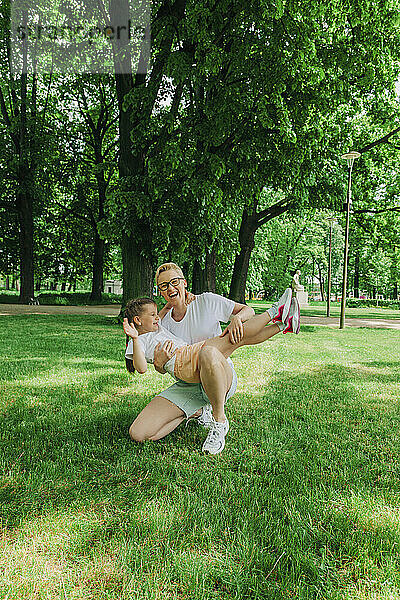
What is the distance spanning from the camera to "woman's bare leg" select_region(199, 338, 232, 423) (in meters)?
3.54

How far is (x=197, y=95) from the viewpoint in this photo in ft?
38.5

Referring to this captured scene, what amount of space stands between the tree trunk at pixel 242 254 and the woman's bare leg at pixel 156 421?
15.1m

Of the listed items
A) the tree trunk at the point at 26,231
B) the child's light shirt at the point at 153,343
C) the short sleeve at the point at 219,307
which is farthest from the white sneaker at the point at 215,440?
the tree trunk at the point at 26,231

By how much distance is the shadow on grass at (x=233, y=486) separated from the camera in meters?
2.22

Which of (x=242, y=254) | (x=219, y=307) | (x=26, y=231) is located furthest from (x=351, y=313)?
(x=219, y=307)

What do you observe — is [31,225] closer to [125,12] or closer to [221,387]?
[125,12]

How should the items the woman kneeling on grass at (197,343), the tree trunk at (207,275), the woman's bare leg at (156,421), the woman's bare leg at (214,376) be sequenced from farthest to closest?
the tree trunk at (207,275) → the woman's bare leg at (156,421) → the woman kneeling on grass at (197,343) → the woman's bare leg at (214,376)

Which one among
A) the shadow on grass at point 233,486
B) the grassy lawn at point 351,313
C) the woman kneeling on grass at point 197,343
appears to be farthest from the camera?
the grassy lawn at point 351,313

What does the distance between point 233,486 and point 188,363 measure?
42.5 inches

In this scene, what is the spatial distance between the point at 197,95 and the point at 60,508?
36.8ft

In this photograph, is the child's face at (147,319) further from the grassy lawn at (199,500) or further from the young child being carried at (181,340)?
the grassy lawn at (199,500)

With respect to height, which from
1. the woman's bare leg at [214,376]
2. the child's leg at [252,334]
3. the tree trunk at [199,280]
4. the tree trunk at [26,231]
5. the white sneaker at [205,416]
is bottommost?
the white sneaker at [205,416]

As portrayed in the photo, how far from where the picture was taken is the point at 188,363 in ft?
12.3

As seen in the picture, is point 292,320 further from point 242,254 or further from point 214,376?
point 242,254
